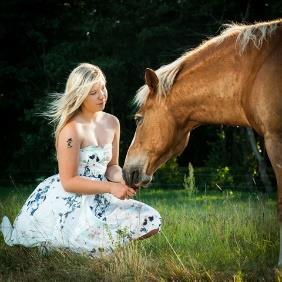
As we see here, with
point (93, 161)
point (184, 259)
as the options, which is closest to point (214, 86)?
point (93, 161)

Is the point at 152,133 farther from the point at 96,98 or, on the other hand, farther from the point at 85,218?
the point at 85,218

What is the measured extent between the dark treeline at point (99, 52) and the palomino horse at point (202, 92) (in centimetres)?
1232

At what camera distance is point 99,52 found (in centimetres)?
1884

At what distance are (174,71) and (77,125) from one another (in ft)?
2.60

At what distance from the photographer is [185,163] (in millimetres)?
19125

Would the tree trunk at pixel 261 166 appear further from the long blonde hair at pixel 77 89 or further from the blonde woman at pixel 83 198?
the long blonde hair at pixel 77 89

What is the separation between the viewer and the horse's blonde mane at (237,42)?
4.12 m

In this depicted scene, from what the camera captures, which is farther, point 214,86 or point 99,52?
point 99,52

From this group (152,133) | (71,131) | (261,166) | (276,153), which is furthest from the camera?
(261,166)

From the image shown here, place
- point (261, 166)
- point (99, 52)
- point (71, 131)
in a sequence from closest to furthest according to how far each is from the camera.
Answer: point (71, 131)
point (261, 166)
point (99, 52)

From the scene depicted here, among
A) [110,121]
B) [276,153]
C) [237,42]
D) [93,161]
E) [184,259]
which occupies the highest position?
[237,42]

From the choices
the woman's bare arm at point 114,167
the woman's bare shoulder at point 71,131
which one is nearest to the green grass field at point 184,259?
the woman's bare arm at point 114,167

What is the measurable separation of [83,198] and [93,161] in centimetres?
27

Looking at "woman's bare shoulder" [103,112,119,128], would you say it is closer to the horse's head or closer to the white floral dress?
the white floral dress
